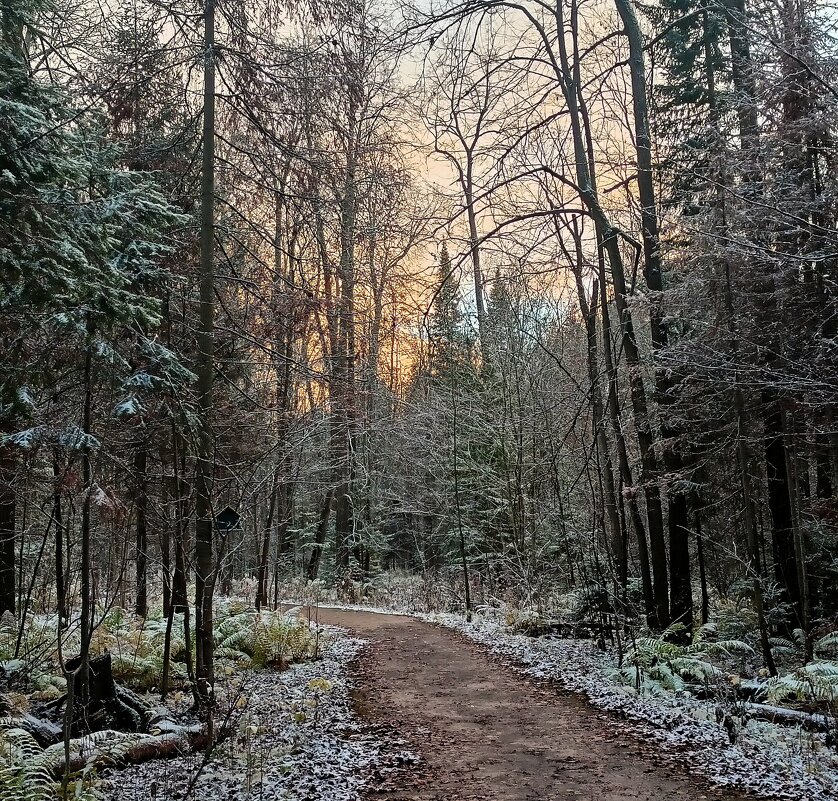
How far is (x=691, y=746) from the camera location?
564 cm

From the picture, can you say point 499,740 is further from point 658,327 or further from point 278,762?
point 658,327

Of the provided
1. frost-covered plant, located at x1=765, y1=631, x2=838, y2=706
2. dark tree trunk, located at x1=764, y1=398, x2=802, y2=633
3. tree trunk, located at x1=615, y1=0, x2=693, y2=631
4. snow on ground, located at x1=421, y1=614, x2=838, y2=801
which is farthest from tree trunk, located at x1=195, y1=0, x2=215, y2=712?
dark tree trunk, located at x1=764, y1=398, x2=802, y2=633

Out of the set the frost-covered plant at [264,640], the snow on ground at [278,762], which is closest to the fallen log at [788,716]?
the snow on ground at [278,762]

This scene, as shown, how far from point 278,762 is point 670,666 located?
473 centimetres

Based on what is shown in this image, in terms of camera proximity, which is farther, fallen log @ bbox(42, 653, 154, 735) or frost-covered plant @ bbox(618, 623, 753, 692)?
frost-covered plant @ bbox(618, 623, 753, 692)

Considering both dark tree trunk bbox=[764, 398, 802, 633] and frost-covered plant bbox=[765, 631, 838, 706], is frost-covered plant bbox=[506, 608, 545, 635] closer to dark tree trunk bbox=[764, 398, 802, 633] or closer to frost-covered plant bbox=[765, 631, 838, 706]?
dark tree trunk bbox=[764, 398, 802, 633]

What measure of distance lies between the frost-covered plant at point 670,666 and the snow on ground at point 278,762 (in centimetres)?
318

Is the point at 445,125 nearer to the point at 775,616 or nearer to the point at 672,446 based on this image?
the point at 672,446

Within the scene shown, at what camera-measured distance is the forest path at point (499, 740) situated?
4.87 metres

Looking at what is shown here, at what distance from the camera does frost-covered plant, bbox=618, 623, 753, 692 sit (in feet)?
23.2

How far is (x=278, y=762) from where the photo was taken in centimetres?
545

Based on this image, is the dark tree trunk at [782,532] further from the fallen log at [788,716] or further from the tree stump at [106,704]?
the tree stump at [106,704]

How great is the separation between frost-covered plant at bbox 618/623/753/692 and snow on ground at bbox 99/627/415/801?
10.4 feet

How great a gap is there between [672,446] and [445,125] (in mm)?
5806
